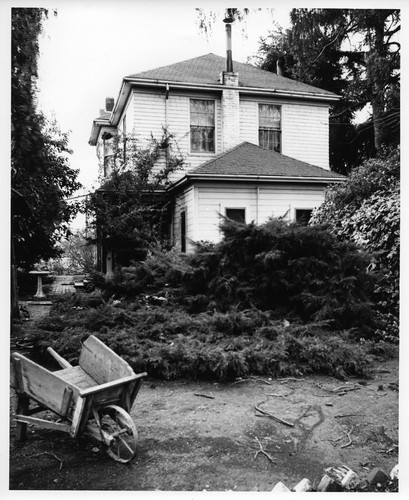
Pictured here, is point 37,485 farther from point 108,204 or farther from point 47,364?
point 108,204

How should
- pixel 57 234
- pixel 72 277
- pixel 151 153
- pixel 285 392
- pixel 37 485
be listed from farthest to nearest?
pixel 72 277 → pixel 151 153 → pixel 57 234 → pixel 285 392 → pixel 37 485

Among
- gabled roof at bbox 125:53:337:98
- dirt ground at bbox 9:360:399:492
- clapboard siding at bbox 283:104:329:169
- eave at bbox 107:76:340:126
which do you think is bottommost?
dirt ground at bbox 9:360:399:492

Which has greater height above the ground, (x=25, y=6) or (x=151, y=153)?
(x=151, y=153)

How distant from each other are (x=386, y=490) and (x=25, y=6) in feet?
16.5

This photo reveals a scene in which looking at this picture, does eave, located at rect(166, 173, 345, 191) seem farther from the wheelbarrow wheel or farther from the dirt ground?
the wheelbarrow wheel

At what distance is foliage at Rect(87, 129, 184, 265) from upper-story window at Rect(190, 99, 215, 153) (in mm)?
837

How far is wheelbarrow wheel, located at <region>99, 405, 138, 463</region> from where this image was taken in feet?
10.6

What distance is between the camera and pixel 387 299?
680 cm

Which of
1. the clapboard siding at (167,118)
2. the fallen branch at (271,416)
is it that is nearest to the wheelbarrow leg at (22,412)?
the fallen branch at (271,416)

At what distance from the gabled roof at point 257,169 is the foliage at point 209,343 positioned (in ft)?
21.9

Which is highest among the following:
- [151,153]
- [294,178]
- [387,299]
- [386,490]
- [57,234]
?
[151,153]

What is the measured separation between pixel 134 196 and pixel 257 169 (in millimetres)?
3739

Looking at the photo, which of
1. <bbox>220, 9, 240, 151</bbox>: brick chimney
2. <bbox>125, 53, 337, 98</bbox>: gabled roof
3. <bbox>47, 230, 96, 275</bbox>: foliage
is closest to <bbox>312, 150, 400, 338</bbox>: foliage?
<bbox>220, 9, 240, 151</bbox>: brick chimney

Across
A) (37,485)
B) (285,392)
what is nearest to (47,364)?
(37,485)
